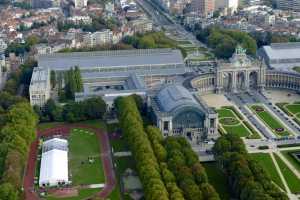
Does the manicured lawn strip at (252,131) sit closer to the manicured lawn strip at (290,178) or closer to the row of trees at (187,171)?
the manicured lawn strip at (290,178)

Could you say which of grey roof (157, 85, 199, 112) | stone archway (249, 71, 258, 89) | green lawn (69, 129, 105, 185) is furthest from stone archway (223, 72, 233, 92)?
green lawn (69, 129, 105, 185)

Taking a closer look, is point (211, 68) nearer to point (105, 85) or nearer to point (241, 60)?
point (241, 60)

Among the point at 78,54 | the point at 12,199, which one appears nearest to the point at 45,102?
the point at 78,54

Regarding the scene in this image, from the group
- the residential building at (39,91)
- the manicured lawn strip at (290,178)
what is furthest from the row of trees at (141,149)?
the manicured lawn strip at (290,178)

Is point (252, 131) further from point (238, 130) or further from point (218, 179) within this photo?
point (218, 179)

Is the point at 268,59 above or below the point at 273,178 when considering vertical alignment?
above
